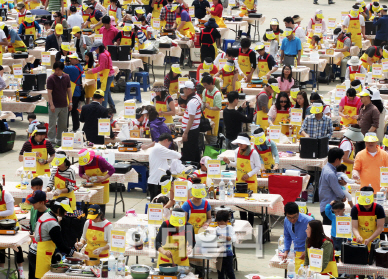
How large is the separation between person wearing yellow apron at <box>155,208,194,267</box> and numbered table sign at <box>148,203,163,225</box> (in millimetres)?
1094

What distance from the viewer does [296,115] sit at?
46.4 ft

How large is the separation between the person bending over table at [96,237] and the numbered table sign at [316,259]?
8.83 feet

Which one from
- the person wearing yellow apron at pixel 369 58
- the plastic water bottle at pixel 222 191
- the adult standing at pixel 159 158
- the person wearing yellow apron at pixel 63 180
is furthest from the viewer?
the person wearing yellow apron at pixel 369 58

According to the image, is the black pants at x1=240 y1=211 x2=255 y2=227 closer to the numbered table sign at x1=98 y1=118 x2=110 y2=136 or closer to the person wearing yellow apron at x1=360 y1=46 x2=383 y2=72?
the numbered table sign at x1=98 y1=118 x2=110 y2=136

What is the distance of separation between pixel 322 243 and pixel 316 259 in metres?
0.22

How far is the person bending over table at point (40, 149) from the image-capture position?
1266 cm

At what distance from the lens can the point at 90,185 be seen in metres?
12.2

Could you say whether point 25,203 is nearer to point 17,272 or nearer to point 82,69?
point 17,272

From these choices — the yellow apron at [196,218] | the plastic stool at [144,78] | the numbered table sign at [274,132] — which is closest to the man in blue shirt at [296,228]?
the yellow apron at [196,218]

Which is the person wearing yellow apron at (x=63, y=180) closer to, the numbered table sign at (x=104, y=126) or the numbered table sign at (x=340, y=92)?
the numbered table sign at (x=104, y=126)

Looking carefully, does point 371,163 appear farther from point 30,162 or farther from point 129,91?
point 129,91

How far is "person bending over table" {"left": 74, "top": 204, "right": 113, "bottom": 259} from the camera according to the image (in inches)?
390

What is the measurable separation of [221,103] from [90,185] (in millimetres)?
4142

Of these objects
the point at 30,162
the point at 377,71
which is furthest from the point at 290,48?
the point at 30,162
